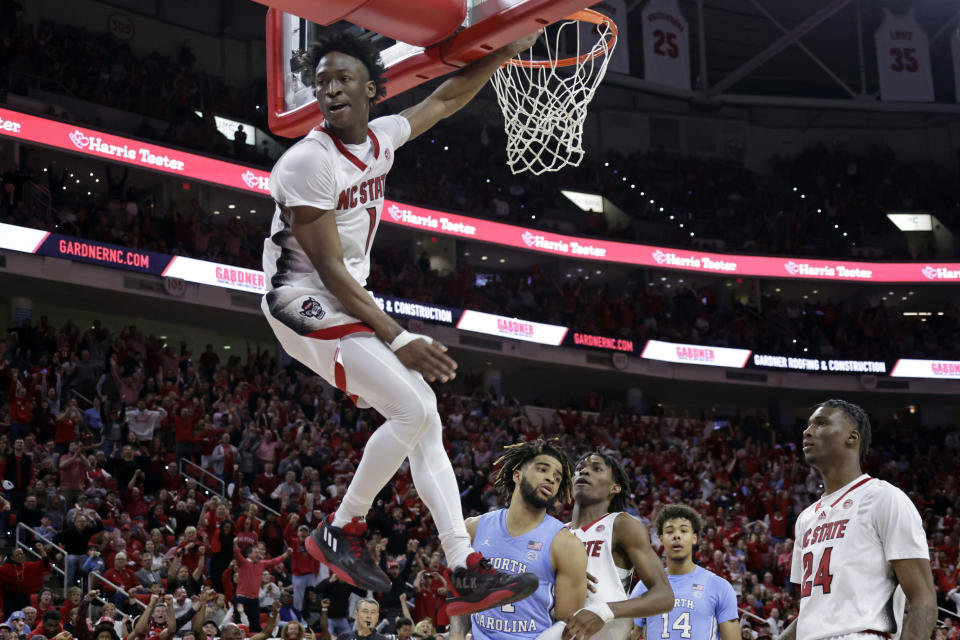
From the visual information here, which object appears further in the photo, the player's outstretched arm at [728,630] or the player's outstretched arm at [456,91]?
the player's outstretched arm at [728,630]

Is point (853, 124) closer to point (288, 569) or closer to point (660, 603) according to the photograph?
point (288, 569)

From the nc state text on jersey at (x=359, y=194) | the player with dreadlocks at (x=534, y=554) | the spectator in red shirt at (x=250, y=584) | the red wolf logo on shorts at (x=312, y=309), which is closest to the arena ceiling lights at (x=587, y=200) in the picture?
the spectator in red shirt at (x=250, y=584)

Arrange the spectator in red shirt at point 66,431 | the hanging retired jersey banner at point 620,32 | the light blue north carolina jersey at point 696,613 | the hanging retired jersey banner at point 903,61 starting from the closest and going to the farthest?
the light blue north carolina jersey at point 696,613 → the spectator in red shirt at point 66,431 → the hanging retired jersey banner at point 620,32 → the hanging retired jersey banner at point 903,61

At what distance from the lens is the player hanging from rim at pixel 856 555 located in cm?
453

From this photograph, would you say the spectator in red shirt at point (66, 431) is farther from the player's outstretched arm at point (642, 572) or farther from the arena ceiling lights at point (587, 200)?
the arena ceiling lights at point (587, 200)

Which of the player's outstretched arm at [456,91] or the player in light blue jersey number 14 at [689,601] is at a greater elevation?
the player's outstretched arm at [456,91]

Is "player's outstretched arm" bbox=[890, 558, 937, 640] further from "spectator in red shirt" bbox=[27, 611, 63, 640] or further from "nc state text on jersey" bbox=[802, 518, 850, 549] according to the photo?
"spectator in red shirt" bbox=[27, 611, 63, 640]

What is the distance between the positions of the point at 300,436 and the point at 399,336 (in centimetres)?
1320

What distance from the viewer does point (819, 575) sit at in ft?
15.7

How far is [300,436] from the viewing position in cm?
1711

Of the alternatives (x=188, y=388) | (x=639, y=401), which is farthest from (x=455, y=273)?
(x=188, y=388)

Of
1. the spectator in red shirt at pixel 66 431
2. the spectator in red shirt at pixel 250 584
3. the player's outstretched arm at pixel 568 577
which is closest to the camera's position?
the player's outstretched arm at pixel 568 577

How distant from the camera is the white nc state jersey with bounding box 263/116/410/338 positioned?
427 cm

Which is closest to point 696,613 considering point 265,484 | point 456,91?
point 456,91
